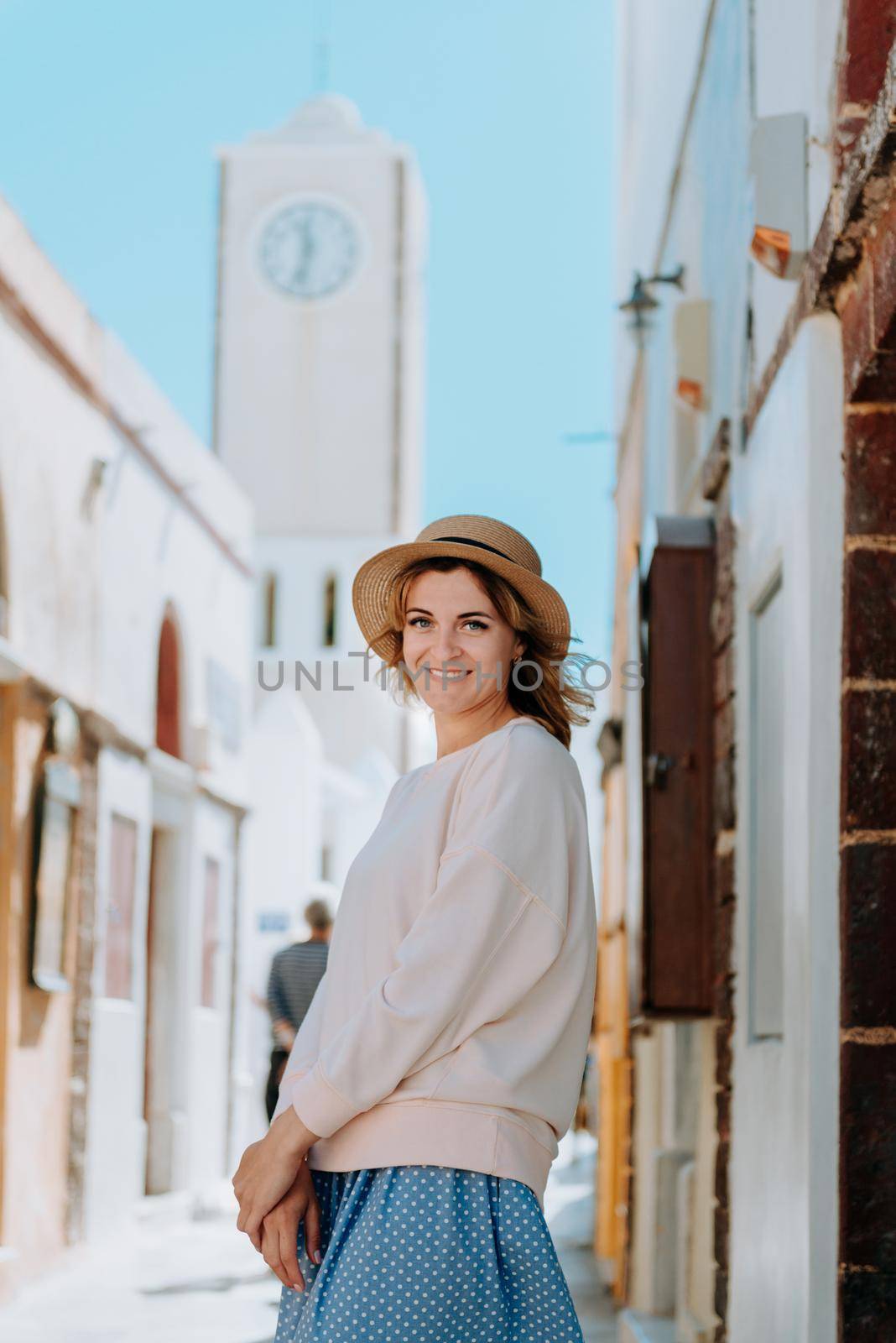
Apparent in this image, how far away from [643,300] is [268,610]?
3160cm

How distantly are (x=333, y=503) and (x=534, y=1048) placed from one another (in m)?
38.1

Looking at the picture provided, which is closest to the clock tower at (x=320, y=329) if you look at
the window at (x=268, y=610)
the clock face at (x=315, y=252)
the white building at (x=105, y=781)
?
the clock face at (x=315, y=252)

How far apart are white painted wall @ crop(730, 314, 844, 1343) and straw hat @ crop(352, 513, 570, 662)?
1029 mm

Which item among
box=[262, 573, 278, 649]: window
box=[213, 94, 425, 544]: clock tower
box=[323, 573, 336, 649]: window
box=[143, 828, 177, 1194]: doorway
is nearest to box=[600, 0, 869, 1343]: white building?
box=[143, 828, 177, 1194]: doorway

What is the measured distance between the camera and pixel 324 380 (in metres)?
40.4

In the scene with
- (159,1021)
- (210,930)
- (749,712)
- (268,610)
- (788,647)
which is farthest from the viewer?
(268,610)

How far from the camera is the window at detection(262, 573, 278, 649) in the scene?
39.3 metres

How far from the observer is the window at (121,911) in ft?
36.1

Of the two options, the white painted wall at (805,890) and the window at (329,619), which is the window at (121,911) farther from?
the window at (329,619)

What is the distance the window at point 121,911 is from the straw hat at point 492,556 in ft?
27.7

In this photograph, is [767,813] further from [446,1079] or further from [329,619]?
[329,619]

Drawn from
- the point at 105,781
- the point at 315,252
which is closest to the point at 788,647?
the point at 105,781

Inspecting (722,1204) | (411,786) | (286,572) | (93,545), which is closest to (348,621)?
(286,572)

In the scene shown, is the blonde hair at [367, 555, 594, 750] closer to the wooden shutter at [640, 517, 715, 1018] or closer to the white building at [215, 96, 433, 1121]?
the wooden shutter at [640, 517, 715, 1018]
